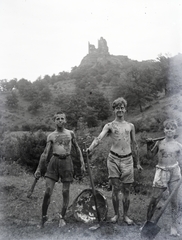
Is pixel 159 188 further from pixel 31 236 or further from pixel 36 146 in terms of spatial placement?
pixel 36 146

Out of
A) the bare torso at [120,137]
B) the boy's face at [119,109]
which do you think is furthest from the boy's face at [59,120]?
the boy's face at [119,109]

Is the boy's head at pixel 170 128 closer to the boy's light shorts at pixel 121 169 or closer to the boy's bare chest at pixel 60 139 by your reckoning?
the boy's light shorts at pixel 121 169

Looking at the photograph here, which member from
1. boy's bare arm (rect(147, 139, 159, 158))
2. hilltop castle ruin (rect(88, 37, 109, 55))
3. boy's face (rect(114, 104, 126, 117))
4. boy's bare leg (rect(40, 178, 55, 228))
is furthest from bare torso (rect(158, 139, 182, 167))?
hilltop castle ruin (rect(88, 37, 109, 55))

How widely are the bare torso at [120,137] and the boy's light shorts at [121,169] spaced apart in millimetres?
130

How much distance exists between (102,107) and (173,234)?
41264mm

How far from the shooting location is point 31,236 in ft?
13.2

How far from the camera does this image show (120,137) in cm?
421

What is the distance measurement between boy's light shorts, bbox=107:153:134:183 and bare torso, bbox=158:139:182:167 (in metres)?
0.55

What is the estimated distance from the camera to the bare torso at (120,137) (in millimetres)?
4203

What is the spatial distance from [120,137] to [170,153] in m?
0.86

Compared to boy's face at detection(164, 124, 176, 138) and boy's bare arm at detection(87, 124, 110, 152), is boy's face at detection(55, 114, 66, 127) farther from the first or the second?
→ boy's face at detection(164, 124, 176, 138)

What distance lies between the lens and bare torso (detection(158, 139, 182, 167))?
398 centimetres

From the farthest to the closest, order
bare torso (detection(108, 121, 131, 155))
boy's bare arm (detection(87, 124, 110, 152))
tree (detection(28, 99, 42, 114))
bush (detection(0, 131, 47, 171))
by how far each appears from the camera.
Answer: tree (detection(28, 99, 42, 114)) < bush (detection(0, 131, 47, 171)) < bare torso (detection(108, 121, 131, 155)) < boy's bare arm (detection(87, 124, 110, 152))

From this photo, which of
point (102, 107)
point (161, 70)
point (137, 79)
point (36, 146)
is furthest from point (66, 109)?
point (36, 146)
